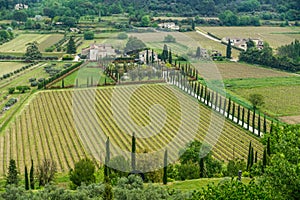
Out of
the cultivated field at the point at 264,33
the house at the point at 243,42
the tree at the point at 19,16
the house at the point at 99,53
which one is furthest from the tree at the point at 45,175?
the tree at the point at 19,16

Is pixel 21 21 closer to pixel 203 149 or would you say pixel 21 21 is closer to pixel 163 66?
pixel 163 66

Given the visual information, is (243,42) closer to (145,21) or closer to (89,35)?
(145,21)

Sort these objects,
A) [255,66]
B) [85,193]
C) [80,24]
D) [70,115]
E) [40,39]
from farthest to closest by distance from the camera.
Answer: [80,24] < [40,39] < [255,66] < [70,115] < [85,193]

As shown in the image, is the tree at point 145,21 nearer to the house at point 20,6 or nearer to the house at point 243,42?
the house at point 243,42

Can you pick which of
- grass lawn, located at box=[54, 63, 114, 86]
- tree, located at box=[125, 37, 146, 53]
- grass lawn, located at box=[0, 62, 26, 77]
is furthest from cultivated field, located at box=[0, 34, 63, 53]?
grass lawn, located at box=[54, 63, 114, 86]

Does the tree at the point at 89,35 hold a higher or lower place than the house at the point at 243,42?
higher

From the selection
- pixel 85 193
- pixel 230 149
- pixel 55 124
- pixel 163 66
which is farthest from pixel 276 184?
pixel 163 66

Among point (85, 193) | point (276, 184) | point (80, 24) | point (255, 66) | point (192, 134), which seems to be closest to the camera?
point (276, 184)
